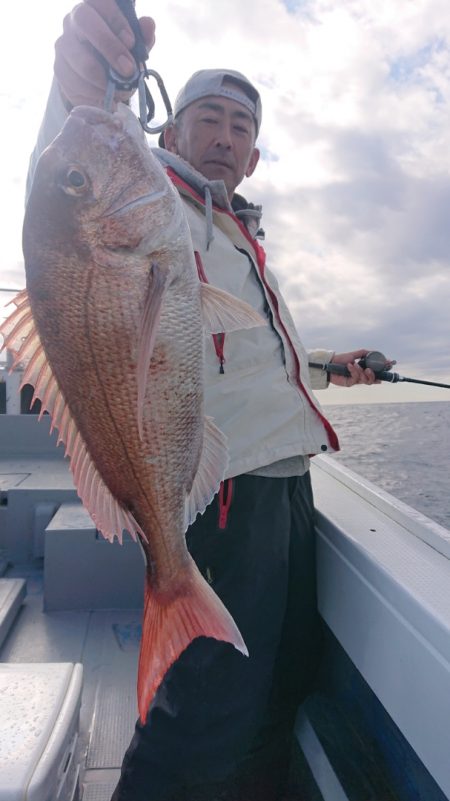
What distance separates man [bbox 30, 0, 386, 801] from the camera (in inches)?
68.9

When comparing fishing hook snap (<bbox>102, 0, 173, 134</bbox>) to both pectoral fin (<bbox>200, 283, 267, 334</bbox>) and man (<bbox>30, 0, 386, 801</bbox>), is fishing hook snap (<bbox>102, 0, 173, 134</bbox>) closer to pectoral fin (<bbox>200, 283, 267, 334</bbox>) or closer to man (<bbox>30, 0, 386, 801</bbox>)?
man (<bbox>30, 0, 386, 801</bbox>)

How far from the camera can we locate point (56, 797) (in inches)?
49.2

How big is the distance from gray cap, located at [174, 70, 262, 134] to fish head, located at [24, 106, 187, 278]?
37.3 inches

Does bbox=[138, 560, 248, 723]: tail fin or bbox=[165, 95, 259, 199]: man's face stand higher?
bbox=[165, 95, 259, 199]: man's face

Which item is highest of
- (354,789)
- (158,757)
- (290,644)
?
(290,644)

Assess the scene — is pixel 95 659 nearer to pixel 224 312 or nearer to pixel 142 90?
pixel 224 312

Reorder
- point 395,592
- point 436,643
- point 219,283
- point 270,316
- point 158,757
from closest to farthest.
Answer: point 436,643 < point 395,592 < point 158,757 < point 219,283 < point 270,316

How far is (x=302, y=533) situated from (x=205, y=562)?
454 millimetres

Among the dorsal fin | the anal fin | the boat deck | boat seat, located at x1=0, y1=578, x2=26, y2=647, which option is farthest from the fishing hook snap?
boat seat, located at x1=0, y1=578, x2=26, y2=647

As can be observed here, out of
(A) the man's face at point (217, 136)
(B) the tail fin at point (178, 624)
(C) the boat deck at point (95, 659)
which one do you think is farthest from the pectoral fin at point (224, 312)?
(C) the boat deck at point (95, 659)

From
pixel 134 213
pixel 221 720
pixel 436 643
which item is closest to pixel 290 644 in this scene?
pixel 221 720

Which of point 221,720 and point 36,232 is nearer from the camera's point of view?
point 36,232

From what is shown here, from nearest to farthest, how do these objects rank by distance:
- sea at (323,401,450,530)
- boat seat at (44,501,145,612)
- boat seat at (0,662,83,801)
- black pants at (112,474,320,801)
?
boat seat at (0,662,83,801) → black pants at (112,474,320,801) → boat seat at (44,501,145,612) → sea at (323,401,450,530)

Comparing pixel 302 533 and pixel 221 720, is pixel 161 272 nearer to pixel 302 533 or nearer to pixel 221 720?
pixel 302 533
